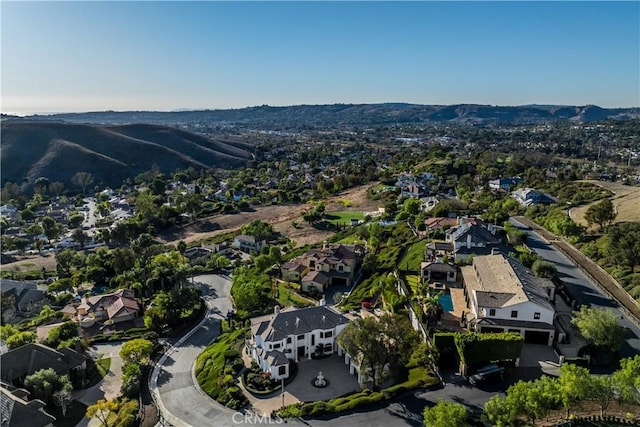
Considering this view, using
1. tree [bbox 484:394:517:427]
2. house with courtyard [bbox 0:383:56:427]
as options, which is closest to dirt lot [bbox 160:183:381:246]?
house with courtyard [bbox 0:383:56:427]

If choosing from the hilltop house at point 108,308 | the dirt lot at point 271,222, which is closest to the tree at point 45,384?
the hilltop house at point 108,308

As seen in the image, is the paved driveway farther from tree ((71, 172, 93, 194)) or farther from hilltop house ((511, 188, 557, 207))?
tree ((71, 172, 93, 194))

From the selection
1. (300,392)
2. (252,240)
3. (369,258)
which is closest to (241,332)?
(300,392)

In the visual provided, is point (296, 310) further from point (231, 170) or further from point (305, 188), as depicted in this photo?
point (231, 170)

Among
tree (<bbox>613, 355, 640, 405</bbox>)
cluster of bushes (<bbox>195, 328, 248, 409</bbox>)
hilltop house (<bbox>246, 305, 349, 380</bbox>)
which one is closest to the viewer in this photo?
tree (<bbox>613, 355, 640, 405</bbox>)

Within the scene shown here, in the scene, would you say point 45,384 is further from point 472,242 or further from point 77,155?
point 77,155

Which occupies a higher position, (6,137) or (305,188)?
(6,137)

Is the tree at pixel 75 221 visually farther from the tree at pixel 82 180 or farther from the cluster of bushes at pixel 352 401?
the cluster of bushes at pixel 352 401
